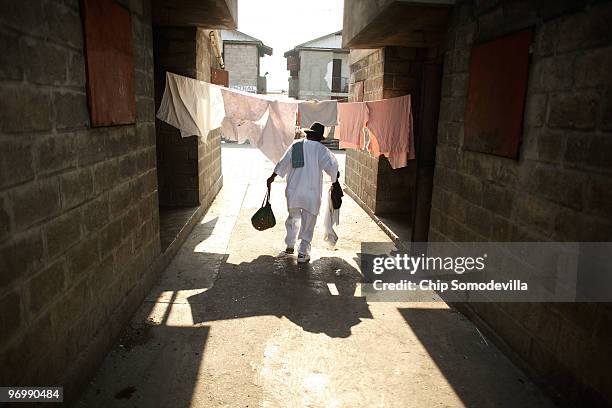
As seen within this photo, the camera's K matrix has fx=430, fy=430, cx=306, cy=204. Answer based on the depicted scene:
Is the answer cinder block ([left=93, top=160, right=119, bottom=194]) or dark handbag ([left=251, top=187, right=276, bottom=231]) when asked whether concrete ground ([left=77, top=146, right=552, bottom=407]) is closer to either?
dark handbag ([left=251, top=187, right=276, bottom=231])

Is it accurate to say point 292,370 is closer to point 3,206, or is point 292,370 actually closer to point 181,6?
point 3,206

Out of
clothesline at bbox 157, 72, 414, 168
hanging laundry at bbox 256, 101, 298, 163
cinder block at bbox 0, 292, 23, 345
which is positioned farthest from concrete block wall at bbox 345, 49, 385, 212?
cinder block at bbox 0, 292, 23, 345

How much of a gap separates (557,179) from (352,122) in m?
5.02

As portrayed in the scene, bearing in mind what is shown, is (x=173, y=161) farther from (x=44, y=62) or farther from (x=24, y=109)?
(x=24, y=109)

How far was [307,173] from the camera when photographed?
5723mm

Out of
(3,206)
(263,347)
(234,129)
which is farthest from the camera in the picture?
(234,129)

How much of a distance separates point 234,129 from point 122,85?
10.5 feet

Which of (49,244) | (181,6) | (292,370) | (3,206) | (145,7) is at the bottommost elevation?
(292,370)

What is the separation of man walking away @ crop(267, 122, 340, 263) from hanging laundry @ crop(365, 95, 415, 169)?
4.43 feet

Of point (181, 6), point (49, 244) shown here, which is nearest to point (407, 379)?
point (49, 244)

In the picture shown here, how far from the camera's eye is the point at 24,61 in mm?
2326

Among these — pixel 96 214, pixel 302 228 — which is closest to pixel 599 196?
pixel 96 214

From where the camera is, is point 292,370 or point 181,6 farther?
point 181,6

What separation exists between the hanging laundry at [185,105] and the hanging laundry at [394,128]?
8.86 feet
